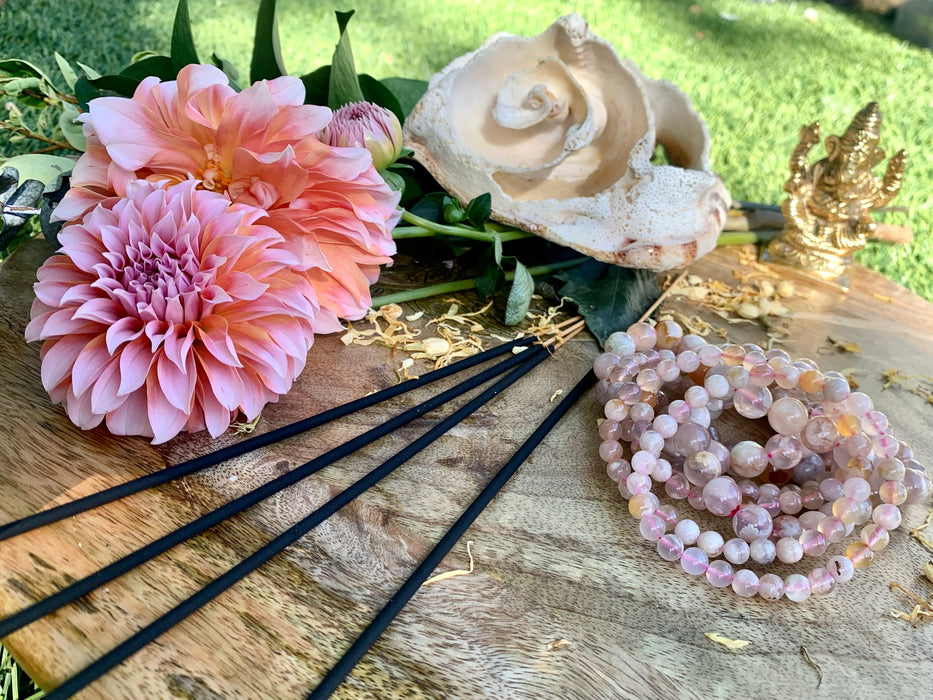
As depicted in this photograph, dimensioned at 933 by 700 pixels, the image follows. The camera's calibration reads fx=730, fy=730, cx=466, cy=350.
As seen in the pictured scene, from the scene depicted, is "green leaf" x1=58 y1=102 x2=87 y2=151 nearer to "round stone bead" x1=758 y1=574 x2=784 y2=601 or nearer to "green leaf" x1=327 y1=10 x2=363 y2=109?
"green leaf" x1=327 y1=10 x2=363 y2=109

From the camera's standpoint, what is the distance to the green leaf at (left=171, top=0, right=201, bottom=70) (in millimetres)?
772

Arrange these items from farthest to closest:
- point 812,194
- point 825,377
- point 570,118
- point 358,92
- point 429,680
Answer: point 812,194, point 570,118, point 358,92, point 825,377, point 429,680

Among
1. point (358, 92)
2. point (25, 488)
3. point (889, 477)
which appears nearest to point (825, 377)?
point (889, 477)

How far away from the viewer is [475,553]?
0.58m

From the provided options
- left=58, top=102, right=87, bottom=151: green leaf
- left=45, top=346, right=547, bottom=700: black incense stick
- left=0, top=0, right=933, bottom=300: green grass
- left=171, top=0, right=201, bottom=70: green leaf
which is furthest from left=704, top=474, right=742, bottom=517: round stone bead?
left=0, top=0, right=933, bottom=300: green grass

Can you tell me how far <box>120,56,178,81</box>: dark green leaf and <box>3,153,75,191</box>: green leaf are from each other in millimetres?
134

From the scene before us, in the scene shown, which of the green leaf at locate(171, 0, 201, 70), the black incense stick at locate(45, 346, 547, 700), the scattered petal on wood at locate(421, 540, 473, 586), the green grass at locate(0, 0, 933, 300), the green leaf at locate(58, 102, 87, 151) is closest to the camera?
the black incense stick at locate(45, 346, 547, 700)

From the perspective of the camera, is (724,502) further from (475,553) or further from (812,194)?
(812,194)

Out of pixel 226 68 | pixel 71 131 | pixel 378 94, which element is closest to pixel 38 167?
pixel 71 131

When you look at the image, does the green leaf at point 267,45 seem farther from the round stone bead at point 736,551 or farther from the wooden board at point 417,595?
the round stone bead at point 736,551

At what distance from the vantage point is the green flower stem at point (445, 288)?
0.85m

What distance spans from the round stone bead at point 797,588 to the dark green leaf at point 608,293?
34 cm

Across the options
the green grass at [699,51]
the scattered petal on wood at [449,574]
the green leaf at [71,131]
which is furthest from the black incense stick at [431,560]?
the green grass at [699,51]

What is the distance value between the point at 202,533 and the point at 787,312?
2.55ft
